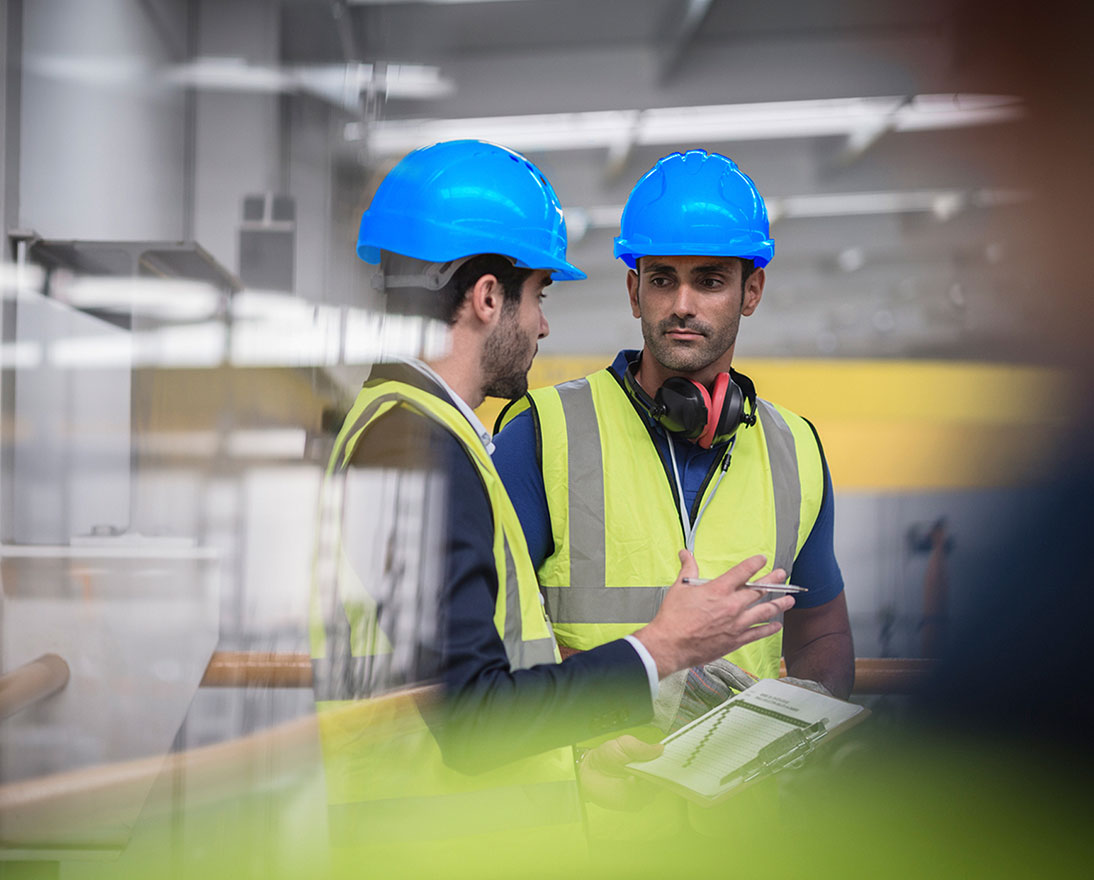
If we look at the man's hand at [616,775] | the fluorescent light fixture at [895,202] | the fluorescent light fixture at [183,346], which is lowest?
the man's hand at [616,775]

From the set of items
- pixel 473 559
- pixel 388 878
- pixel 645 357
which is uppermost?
pixel 645 357

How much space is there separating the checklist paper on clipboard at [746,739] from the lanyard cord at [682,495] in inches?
9.3

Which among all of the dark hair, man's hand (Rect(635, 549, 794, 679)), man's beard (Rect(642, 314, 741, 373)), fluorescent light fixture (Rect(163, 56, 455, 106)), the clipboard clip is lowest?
the clipboard clip

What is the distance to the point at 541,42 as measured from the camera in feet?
4.01

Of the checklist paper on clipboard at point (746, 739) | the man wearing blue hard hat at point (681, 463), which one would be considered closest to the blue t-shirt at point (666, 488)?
the man wearing blue hard hat at point (681, 463)

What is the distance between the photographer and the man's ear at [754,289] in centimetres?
129

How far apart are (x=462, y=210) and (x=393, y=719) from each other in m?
0.64

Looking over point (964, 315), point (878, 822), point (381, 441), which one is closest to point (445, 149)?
point (381, 441)

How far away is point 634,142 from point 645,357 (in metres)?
0.32

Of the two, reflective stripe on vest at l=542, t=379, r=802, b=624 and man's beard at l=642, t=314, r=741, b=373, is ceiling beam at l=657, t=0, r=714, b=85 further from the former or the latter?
reflective stripe on vest at l=542, t=379, r=802, b=624

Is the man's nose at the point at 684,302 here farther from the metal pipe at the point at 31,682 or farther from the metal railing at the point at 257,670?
the metal pipe at the point at 31,682

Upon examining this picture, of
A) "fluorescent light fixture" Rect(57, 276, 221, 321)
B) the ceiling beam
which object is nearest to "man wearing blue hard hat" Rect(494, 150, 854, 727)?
the ceiling beam

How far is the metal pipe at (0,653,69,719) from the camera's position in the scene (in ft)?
3.70

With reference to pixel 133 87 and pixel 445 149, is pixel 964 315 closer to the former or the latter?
pixel 445 149
